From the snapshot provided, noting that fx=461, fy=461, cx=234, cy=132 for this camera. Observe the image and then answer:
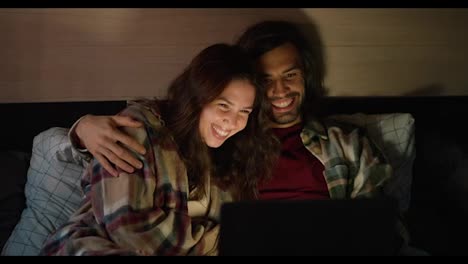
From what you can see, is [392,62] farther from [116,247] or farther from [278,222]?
[116,247]

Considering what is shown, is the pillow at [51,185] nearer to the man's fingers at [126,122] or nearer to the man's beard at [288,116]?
the man's fingers at [126,122]

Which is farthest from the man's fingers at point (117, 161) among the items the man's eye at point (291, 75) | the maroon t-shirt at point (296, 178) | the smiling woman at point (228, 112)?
the man's eye at point (291, 75)

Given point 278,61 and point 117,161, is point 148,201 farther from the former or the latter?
point 278,61

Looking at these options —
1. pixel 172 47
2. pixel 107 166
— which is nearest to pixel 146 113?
pixel 107 166

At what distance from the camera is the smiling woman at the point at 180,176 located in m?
1.14

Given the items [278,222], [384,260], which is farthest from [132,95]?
[384,260]

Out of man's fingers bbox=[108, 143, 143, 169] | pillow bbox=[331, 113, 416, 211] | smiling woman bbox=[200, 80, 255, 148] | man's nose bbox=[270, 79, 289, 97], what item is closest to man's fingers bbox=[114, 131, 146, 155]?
man's fingers bbox=[108, 143, 143, 169]

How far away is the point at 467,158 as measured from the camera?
1473 millimetres

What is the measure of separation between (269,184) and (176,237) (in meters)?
0.36

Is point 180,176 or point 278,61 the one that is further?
point 278,61

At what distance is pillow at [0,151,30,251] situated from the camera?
1367 mm

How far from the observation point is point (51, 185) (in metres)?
1.38

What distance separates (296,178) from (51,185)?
2.43 feet

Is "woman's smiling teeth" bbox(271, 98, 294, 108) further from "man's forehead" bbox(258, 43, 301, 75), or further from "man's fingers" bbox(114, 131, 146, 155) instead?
"man's fingers" bbox(114, 131, 146, 155)
